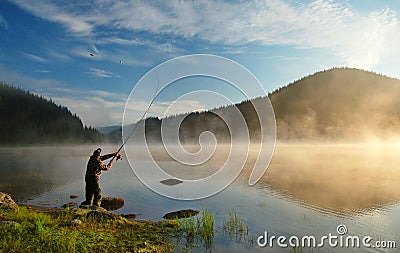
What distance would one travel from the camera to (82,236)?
28.1 ft

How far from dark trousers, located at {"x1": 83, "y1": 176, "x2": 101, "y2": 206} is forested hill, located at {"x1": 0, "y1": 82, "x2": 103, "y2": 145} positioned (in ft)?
444

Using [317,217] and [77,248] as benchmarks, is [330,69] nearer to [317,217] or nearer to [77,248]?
[317,217]

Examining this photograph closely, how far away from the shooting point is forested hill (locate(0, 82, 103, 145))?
5153 inches

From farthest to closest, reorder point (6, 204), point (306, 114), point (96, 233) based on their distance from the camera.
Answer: point (306, 114) → point (6, 204) → point (96, 233)

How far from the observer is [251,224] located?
13.3 m

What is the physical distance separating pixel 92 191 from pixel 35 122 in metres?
145

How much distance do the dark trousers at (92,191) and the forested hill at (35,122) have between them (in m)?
135

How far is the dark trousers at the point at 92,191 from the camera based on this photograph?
14.0 meters

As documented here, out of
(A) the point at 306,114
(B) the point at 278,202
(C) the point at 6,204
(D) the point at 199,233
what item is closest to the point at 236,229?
(D) the point at 199,233

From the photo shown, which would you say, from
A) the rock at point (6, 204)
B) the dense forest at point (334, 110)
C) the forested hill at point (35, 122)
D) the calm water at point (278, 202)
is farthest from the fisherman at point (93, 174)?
the forested hill at point (35, 122)

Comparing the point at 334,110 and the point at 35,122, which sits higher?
the point at 334,110

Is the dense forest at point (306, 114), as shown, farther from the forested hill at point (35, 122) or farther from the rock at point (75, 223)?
the rock at point (75, 223)

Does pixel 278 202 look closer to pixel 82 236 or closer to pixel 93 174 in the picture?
pixel 93 174

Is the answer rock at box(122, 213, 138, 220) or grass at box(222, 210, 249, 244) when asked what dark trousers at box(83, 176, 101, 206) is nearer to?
rock at box(122, 213, 138, 220)
